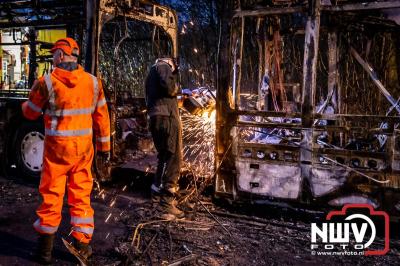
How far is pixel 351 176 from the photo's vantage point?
433 cm

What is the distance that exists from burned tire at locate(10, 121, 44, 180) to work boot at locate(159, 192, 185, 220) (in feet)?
8.21

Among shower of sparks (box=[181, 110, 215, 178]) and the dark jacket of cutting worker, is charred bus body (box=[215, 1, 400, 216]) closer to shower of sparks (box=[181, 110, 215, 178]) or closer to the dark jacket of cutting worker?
the dark jacket of cutting worker

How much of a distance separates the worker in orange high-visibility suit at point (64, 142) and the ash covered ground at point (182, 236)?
A: 0.33 meters

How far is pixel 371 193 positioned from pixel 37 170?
16.5 ft

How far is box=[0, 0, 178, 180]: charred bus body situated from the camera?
550cm

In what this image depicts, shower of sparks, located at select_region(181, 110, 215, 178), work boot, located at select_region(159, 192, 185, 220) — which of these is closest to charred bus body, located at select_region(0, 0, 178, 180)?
shower of sparks, located at select_region(181, 110, 215, 178)

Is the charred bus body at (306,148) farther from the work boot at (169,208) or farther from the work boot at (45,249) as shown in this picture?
the work boot at (45,249)

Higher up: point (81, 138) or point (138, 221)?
point (81, 138)

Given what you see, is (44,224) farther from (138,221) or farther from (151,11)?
(151,11)

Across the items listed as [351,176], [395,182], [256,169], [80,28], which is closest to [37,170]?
[80,28]

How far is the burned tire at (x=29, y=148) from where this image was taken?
619cm

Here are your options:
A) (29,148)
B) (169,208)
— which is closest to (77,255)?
(169,208)

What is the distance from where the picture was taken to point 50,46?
254 inches

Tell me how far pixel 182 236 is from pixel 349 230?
77.0 inches
